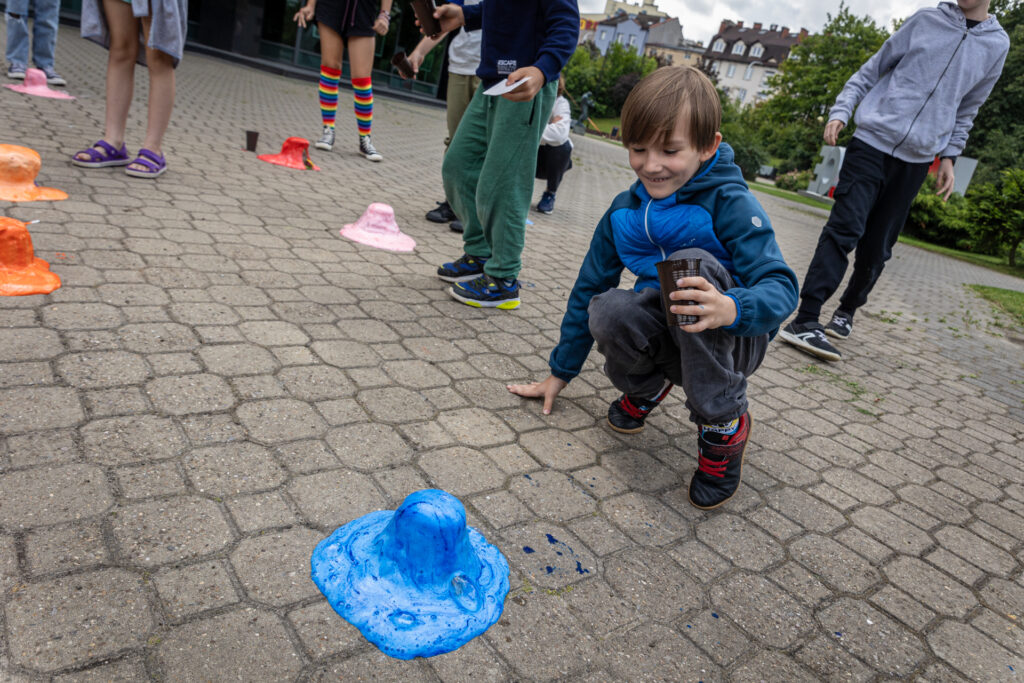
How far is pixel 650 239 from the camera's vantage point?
216 centimetres

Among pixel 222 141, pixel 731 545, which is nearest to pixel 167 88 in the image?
pixel 222 141

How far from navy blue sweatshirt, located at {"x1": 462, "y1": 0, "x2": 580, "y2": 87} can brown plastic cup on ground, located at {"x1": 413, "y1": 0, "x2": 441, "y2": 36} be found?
60 cm

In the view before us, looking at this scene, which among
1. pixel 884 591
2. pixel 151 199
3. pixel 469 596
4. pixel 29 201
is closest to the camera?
pixel 469 596

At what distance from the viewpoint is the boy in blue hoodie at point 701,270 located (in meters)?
1.85

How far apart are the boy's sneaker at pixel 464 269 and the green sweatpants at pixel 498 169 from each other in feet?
0.44

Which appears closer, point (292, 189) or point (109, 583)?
point (109, 583)

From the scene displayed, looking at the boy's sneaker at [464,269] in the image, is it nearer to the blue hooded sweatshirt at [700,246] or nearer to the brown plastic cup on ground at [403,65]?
the blue hooded sweatshirt at [700,246]

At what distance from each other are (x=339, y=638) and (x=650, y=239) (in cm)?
146

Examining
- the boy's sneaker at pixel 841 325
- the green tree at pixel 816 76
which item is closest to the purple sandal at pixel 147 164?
the boy's sneaker at pixel 841 325

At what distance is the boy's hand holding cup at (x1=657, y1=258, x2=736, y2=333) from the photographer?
5.55 feet

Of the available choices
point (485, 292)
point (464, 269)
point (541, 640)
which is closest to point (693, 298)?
point (541, 640)

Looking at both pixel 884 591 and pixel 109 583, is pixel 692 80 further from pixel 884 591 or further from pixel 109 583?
pixel 109 583

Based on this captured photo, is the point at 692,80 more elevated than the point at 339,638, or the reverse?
the point at 692,80

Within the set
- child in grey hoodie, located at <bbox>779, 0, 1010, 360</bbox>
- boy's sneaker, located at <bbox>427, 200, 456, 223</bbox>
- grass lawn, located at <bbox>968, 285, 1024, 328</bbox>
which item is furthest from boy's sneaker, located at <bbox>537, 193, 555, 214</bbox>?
grass lawn, located at <bbox>968, 285, 1024, 328</bbox>
